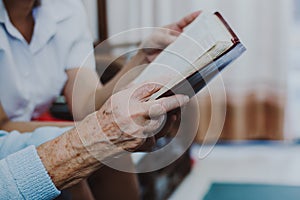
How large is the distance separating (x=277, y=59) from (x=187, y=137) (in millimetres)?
1759

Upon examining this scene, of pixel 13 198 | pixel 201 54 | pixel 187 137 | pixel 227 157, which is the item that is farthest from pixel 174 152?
pixel 227 157

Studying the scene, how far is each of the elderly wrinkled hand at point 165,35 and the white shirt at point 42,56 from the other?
141mm

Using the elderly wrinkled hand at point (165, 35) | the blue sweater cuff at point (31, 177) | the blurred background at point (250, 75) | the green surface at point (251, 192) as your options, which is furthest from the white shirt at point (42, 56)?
the blurred background at point (250, 75)

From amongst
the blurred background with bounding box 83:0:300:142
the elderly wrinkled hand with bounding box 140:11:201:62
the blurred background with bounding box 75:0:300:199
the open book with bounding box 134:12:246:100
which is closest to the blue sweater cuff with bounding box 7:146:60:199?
the open book with bounding box 134:12:246:100

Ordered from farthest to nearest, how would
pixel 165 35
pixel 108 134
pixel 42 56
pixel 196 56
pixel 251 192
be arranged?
pixel 251 192 → pixel 42 56 → pixel 165 35 → pixel 196 56 → pixel 108 134

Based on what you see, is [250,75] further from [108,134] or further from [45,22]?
[108,134]

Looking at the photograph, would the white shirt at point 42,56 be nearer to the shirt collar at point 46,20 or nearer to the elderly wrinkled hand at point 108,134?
the shirt collar at point 46,20

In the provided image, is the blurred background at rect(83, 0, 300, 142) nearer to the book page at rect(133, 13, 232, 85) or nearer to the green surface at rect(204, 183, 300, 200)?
the green surface at rect(204, 183, 300, 200)

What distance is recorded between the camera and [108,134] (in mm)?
706

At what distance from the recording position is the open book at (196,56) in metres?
0.74

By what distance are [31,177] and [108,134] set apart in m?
0.12

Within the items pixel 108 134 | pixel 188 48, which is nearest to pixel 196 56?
pixel 188 48

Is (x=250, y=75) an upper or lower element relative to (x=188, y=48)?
lower

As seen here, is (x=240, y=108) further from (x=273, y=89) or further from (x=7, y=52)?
(x=7, y=52)
